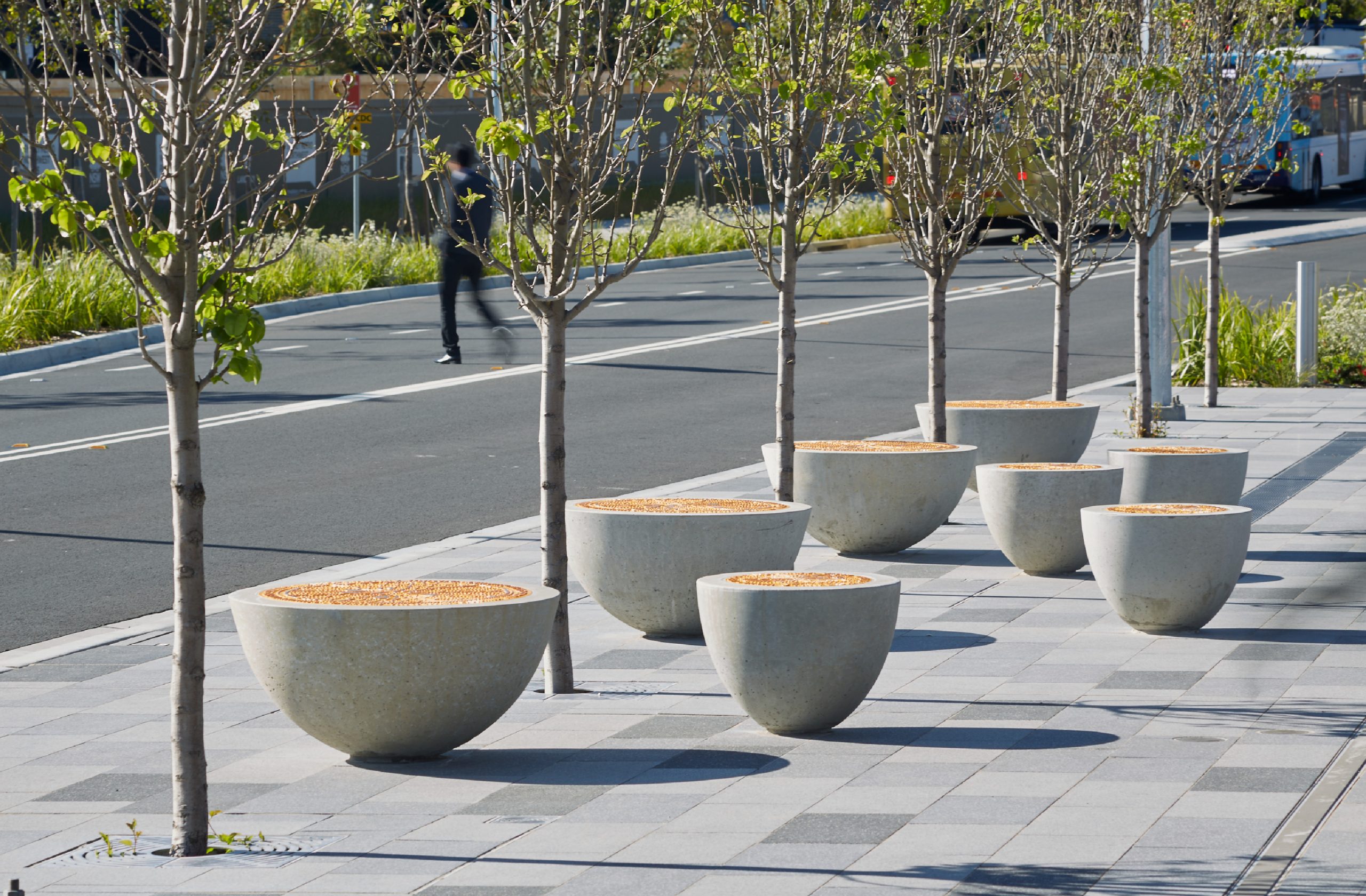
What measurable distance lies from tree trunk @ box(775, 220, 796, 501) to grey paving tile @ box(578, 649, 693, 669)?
1.82 meters

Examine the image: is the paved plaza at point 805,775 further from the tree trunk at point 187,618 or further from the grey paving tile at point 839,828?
the tree trunk at point 187,618

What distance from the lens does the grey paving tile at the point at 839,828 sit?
5879mm

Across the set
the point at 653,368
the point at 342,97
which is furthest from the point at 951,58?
the point at 653,368

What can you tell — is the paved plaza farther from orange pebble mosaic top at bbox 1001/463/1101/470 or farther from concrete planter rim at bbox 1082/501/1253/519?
orange pebble mosaic top at bbox 1001/463/1101/470

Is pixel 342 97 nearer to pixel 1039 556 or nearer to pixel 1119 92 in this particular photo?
pixel 1039 556

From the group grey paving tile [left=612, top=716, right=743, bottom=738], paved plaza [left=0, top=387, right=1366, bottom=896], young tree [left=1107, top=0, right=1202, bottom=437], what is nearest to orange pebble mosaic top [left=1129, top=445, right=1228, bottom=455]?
paved plaza [left=0, top=387, right=1366, bottom=896]

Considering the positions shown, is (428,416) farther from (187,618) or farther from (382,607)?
(187,618)

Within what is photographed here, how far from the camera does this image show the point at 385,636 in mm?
6645

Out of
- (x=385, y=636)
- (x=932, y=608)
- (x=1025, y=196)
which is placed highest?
(x=1025, y=196)

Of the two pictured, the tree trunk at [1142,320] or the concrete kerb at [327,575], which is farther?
the tree trunk at [1142,320]

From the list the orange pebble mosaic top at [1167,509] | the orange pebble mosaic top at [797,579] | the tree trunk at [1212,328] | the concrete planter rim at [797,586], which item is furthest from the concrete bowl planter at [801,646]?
the tree trunk at [1212,328]

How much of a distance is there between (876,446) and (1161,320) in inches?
296

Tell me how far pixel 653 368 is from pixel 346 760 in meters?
14.9

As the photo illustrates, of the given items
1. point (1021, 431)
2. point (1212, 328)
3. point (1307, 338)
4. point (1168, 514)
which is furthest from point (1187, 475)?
point (1307, 338)
